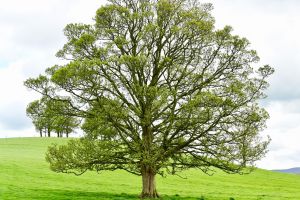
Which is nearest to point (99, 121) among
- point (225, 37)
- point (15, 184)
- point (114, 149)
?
point (114, 149)

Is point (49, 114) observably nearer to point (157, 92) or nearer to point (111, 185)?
point (157, 92)

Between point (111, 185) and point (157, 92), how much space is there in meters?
22.4

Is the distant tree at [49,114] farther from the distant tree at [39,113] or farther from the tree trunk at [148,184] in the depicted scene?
the tree trunk at [148,184]

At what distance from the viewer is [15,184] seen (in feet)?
129

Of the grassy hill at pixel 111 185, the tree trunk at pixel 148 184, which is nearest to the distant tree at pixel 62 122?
the grassy hill at pixel 111 185

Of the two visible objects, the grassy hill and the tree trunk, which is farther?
the grassy hill

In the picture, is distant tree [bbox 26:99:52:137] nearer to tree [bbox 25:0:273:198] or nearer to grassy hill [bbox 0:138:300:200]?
tree [bbox 25:0:273:198]

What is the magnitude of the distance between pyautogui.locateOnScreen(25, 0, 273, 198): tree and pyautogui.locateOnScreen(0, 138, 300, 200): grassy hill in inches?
163

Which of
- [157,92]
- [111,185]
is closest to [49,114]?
[157,92]

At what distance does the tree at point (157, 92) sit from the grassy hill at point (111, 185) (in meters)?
4.13

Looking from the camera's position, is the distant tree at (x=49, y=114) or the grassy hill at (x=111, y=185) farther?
the grassy hill at (x=111, y=185)

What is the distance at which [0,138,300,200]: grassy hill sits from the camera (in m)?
34.2

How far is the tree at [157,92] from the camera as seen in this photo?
1099 inches

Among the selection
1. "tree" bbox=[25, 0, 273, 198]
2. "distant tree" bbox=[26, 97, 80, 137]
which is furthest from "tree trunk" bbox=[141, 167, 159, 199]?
"distant tree" bbox=[26, 97, 80, 137]
